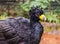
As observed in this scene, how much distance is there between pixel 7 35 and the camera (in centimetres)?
694

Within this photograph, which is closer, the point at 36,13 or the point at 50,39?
the point at 36,13

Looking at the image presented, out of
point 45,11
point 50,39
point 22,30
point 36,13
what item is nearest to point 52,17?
point 45,11

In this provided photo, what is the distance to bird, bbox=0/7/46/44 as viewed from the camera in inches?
274

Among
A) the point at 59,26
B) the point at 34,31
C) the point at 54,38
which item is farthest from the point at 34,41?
the point at 59,26

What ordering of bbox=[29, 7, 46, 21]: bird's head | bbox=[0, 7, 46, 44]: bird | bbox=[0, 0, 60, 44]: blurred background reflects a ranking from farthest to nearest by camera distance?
1. bbox=[0, 0, 60, 44]: blurred background
2. bbox=[29, 7, 46, 21]: bird's head
3. bbox=[0, 7, 46, 44]: bird

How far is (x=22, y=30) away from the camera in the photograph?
7.02 metres

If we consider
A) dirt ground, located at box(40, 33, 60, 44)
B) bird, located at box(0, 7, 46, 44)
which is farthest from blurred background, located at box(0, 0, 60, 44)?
bird, located at box(0, 7, 46, 44)

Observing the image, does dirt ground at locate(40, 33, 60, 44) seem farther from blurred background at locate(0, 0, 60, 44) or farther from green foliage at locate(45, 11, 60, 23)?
green foliage at locate(45, 11, 60, 23)

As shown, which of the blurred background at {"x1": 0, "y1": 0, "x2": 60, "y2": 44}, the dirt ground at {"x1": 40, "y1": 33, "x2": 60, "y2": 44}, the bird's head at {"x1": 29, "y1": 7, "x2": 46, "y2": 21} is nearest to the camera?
the bird's head at {"x1": 29, "y1": 7, "x2": 46, "y2": 21}

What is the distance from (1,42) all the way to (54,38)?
2120mm

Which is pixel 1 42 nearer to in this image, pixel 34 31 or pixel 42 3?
pixel 34 31

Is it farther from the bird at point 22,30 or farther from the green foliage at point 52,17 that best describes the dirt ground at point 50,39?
the bird at point 22,30

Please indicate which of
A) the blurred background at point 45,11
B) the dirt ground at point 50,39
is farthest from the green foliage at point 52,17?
the dirt ground at point 50,39

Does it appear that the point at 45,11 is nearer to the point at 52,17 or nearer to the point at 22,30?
the point at 52,17
